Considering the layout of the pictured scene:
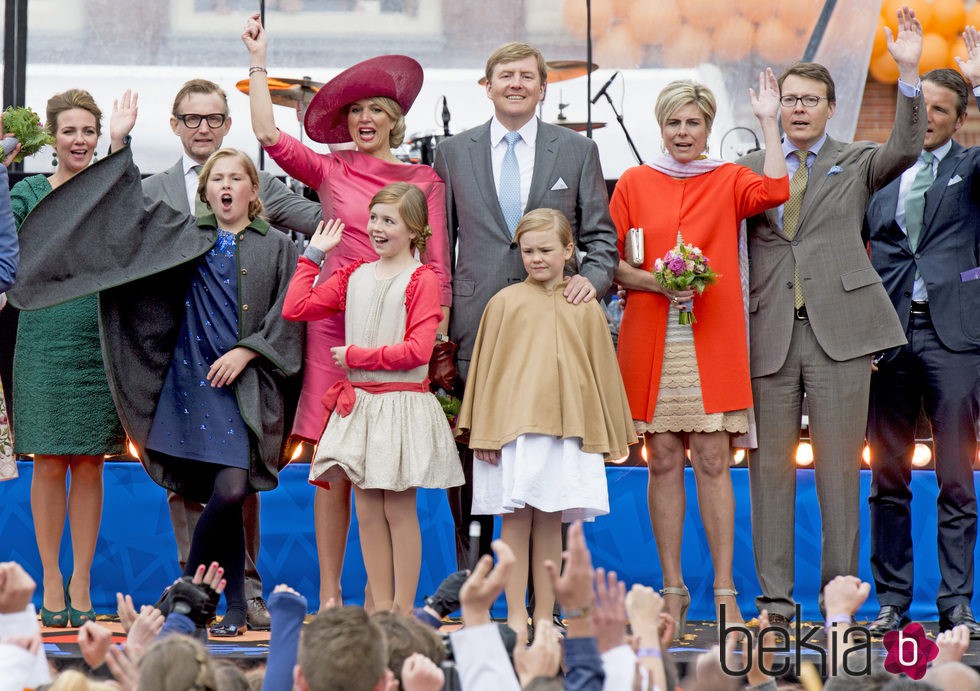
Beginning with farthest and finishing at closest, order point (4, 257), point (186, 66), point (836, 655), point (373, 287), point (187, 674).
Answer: point (186, 66) < point (373, 287) < point (4, 257) < point (836, 655) < point (187, 674)

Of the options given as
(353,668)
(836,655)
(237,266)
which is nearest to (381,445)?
(237,266)

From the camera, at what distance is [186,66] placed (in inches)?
388

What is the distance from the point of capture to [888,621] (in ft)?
15.7

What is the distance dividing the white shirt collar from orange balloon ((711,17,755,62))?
18.5ft

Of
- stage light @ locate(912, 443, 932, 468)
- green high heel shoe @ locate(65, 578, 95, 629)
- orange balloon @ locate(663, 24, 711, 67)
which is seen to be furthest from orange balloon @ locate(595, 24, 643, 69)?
green high heel shoe @ locate(65, 578, 95, 629)

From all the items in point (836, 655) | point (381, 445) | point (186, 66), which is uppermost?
point (186, 66)

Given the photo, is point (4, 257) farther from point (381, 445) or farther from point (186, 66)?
point (186, 66)

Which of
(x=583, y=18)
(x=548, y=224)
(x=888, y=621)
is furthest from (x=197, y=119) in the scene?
(x=583, y=18)

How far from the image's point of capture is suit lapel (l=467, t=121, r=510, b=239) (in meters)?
4.74

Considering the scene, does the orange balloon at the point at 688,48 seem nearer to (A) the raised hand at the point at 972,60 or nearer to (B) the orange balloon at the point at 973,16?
(B) the orange balloon at the point at 973,16

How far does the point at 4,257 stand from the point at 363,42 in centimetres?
A: 610

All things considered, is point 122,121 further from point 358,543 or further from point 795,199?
point 795,199

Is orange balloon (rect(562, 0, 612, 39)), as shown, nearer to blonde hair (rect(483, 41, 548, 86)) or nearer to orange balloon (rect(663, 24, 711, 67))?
orange balloon (rect(663, 24, 711, 67))

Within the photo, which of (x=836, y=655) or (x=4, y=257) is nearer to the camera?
(x=836, y=655)
